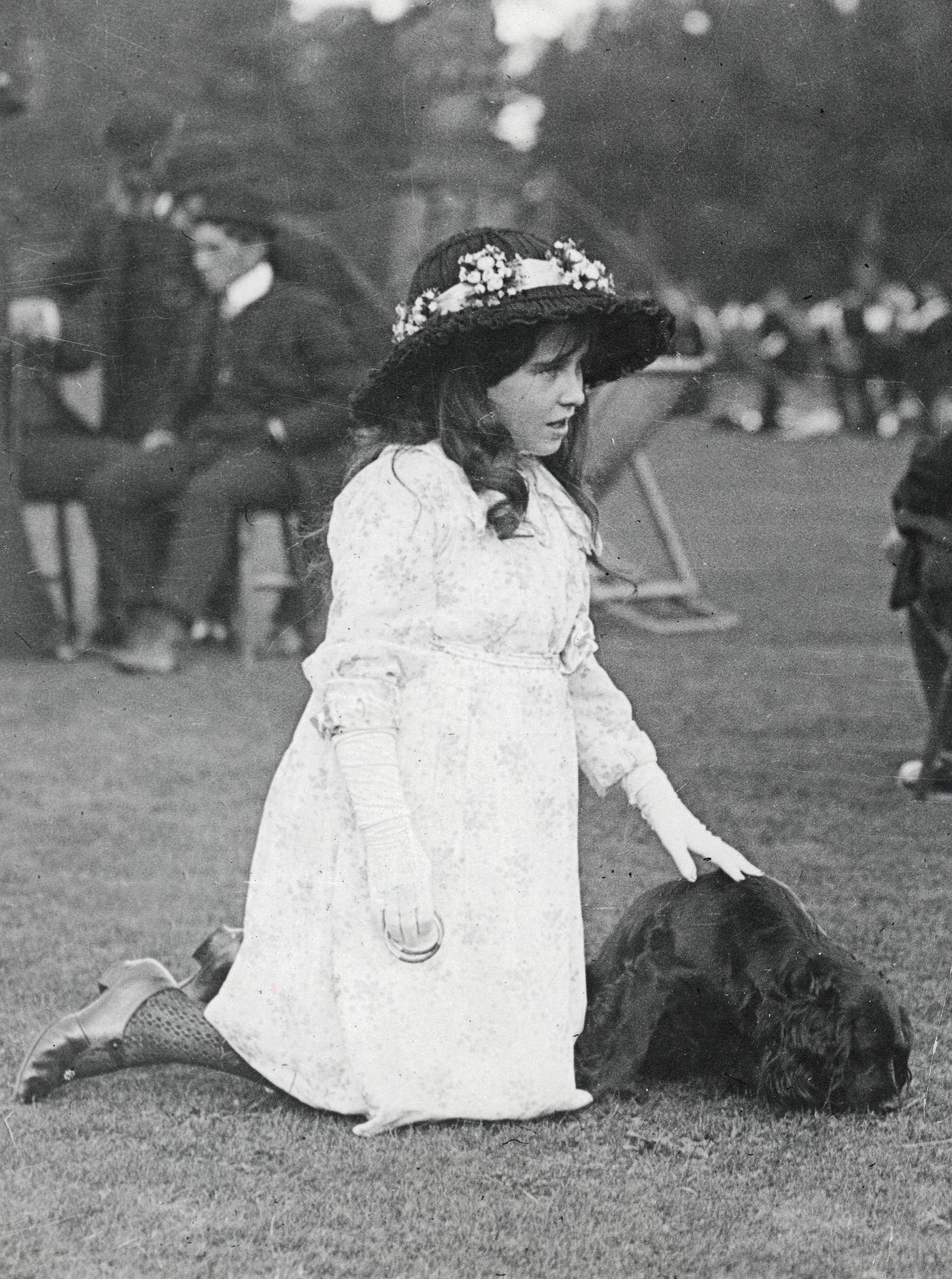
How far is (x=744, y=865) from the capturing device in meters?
2.66

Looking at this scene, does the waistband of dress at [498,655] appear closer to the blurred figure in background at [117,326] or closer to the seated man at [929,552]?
the seated man at [929,552]

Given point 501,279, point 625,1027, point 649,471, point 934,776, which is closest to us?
point 501,279

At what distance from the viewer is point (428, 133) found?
7.58 m

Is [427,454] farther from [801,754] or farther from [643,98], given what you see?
[643,98]

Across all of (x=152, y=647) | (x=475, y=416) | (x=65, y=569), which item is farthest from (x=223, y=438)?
(x=475, y=416)

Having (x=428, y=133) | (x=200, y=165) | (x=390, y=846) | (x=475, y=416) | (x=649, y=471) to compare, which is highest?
(x=428, y=133)

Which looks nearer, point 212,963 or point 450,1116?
point 450,1116

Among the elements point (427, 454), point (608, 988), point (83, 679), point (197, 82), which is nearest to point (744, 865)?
point (608, 988)

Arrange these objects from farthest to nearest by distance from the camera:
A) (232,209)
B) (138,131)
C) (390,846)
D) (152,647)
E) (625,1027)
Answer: (138,131) → (232,209) → (152,647) → (625,1027) → (390,846)

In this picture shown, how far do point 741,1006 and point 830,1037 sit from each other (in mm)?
151

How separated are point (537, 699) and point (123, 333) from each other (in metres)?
5.40

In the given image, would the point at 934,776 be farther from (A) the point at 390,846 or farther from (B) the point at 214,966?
(A) the point at 390,846

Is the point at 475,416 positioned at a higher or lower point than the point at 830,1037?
higher

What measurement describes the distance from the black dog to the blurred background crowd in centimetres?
381
